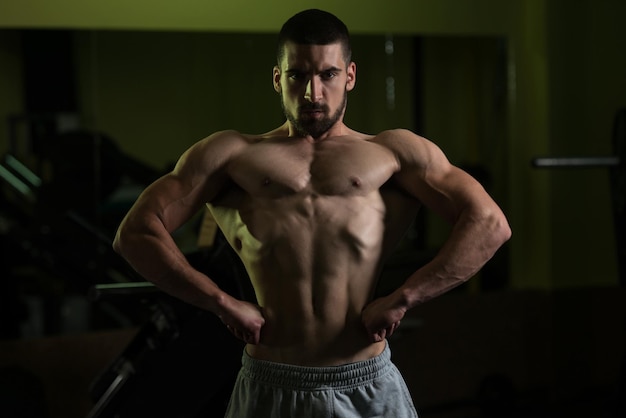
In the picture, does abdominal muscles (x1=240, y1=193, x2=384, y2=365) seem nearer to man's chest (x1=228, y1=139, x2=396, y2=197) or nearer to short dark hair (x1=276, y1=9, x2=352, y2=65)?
man's chest (x1=228, y1=139, x2=396, y2=197)

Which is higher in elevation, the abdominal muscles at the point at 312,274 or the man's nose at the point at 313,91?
the man's nose at the point at 313,91

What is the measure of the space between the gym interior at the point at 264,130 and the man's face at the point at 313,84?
0.81m

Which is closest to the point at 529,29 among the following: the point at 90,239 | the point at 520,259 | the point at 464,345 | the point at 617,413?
the point at 520,259

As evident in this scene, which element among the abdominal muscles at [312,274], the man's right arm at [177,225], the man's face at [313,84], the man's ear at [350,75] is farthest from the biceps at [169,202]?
the man's ear at [350,75]

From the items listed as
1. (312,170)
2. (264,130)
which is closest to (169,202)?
(312,170)

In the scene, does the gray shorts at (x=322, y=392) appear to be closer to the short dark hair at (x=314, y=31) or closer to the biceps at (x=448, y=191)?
the biceps at (x=448, y=191)

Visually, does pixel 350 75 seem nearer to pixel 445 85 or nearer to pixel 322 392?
pixel 322 392

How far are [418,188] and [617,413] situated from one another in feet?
6.89

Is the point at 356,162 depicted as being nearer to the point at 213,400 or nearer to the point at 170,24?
the point at 213,400

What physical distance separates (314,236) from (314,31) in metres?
0.41

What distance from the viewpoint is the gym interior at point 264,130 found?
11.4 feet

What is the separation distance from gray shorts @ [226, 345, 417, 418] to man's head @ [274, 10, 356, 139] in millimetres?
493

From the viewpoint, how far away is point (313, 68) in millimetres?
2053

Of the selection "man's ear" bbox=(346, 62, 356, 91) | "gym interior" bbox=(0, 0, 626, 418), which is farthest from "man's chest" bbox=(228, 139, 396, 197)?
"gym interior" bbox=(0, 0, 626, 418)
